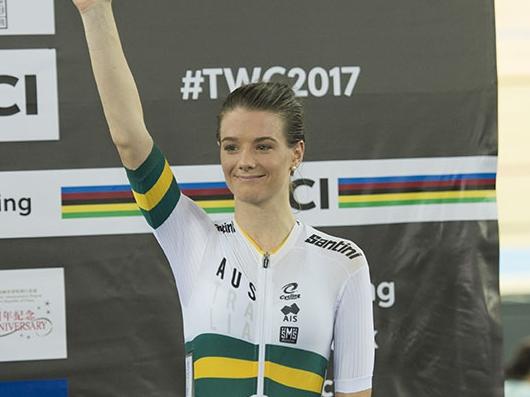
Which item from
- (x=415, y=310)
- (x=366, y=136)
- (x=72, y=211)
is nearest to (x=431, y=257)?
(x=415, y=310)

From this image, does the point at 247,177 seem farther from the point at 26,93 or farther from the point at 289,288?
the point at 26,93

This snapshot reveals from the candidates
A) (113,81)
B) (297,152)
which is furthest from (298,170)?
(113,81)

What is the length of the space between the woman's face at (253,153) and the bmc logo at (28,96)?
161cm

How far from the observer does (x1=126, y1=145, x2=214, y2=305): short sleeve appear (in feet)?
8.27

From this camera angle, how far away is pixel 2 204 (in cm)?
402

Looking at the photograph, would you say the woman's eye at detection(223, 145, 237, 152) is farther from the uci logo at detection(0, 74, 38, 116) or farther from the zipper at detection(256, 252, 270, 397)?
the uci logo at detection(0, 74, 38, 116)

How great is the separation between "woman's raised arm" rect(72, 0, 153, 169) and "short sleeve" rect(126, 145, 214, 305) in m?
0.05

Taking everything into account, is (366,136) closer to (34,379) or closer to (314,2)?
(314,2)

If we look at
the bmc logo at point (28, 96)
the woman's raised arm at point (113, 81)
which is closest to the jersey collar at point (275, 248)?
the woman's raised arm at point (113, 81)

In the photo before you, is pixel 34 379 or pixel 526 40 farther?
pixel 526 40

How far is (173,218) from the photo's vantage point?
8.51 ft

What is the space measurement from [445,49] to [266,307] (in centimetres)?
191

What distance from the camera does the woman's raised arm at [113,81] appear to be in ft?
7.88

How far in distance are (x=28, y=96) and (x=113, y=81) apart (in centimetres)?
170
